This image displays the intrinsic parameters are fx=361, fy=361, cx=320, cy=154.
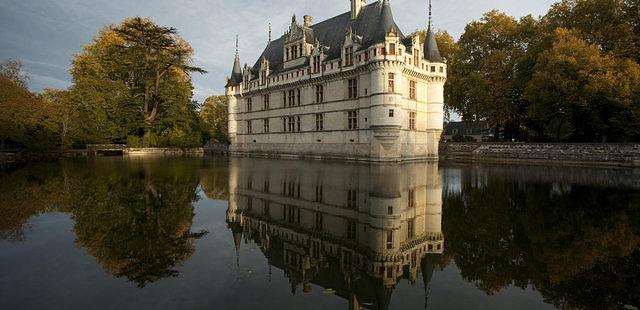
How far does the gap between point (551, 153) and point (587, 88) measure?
5.44 m

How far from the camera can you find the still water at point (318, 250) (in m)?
4.74

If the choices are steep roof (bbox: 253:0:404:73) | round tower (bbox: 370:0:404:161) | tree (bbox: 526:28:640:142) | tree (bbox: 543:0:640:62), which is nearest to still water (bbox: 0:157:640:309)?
round tower (bbox: 370:0:404:161)

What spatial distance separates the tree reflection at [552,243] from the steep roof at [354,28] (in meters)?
20.2

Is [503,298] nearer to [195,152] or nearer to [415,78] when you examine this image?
[415,78]

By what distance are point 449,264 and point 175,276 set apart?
4358mm

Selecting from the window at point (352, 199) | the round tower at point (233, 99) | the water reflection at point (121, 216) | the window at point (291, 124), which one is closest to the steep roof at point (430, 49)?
the window at point (291, 124)

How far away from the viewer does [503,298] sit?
189 inches

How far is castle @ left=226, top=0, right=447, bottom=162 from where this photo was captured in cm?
2795

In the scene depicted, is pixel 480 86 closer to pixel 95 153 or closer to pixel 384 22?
pixel 384 22

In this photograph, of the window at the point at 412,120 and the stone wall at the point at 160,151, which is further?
the stone wall at the point at 160,151

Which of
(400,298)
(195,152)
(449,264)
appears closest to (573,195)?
(449,264)

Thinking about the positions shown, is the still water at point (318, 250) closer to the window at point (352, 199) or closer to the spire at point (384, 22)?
the window at point (352, 199)

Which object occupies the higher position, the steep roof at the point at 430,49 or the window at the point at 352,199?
the steep roof at the point at 430,49

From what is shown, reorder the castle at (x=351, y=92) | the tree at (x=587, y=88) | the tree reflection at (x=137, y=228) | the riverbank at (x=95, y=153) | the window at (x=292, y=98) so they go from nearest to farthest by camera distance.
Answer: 1. the tree reflection at (x=137, y=228)
2. the tree at (x=587, y=88)
3. the castle at (x=351, y=92)
4. the riverbank at (x=95, y=153)
5. the window at (x=292, y=98)
